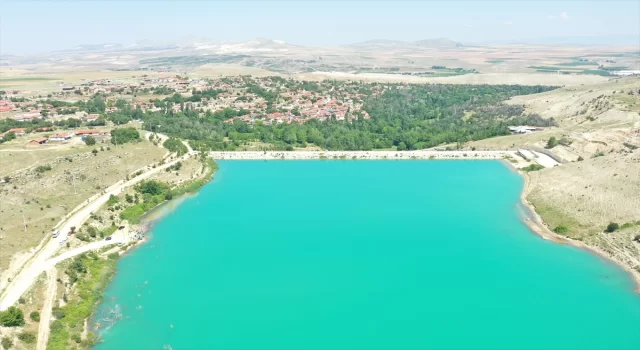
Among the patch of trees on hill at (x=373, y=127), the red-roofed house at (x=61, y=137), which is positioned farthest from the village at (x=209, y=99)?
the red-roofed house at (x=61, y=137)

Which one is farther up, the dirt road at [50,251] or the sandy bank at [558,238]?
the dirt road at [50,251]

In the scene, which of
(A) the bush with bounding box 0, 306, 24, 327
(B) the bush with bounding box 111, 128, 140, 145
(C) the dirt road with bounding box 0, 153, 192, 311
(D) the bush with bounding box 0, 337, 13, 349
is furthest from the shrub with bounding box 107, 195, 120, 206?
(D) the bush with bounding box 0, 337, 13, 349

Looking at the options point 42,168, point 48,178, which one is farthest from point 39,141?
point 48,178

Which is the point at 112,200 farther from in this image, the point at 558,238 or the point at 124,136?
the point at 558,238

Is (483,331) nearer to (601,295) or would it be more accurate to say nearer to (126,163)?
(601,295)

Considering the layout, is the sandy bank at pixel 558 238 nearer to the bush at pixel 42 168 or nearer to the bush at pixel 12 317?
the bush at pixel 12 317
